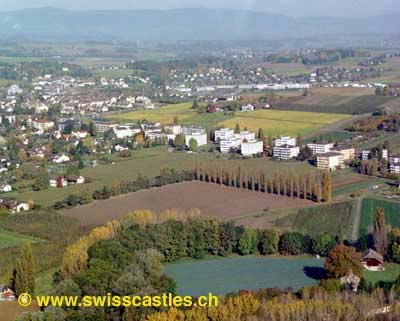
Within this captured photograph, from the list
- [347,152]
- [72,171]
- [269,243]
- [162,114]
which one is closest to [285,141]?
[347,152]

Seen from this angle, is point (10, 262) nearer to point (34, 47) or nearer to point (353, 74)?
point (353, 74)

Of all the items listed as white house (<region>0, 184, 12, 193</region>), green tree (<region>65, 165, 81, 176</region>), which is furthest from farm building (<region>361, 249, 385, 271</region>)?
white house (<region>0, 184, 12, 193</region>)

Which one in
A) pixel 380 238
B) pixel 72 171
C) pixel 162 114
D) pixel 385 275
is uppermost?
pixel 380 238

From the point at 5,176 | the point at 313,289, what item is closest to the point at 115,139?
the point at 5,176

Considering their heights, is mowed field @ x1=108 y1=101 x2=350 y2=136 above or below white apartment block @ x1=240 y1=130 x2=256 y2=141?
below

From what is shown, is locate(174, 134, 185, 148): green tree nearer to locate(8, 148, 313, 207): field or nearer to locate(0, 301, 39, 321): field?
locate(8, 148, 313, 207): field

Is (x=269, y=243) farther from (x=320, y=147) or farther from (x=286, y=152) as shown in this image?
(x=320, y=147)
